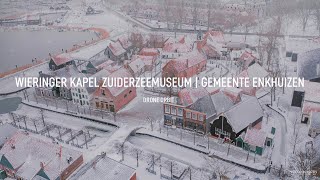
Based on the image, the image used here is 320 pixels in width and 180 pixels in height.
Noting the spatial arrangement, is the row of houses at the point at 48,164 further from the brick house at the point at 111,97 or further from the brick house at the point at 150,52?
the brick house at the point at 150,52

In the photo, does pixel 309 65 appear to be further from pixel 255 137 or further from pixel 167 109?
pixel 167 109

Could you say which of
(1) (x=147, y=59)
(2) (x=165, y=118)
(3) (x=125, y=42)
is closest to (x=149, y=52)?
(1) (x=147, y=59)

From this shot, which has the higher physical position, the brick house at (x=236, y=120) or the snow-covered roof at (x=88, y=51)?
the snow-covered roof at (x=88, y=51)

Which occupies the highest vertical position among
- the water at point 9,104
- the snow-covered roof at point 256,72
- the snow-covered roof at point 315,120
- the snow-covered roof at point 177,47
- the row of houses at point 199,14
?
the row of houses at point 199,14

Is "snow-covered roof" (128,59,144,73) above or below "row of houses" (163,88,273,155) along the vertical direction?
above

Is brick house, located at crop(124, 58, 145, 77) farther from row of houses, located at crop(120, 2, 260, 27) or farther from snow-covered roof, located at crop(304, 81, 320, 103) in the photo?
row of houses, located at crop(120, 2, 260, 27)

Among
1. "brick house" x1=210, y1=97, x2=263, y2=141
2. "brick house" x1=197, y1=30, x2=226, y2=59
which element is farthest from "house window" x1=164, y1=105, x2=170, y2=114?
"brick house" x1=197, y1=30, x2=226, y2=59

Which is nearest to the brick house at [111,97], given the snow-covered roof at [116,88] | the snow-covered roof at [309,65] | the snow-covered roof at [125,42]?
the snow-covered roof at [116,88]
